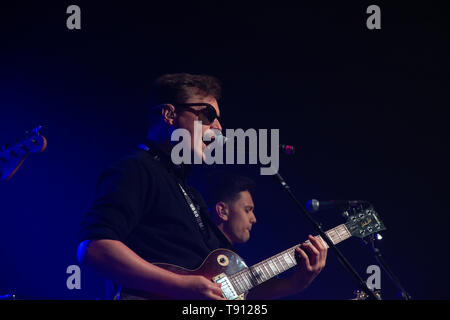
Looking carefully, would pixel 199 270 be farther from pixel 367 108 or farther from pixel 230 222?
pixel 367 108

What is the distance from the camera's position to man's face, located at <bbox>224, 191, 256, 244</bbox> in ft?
13.7

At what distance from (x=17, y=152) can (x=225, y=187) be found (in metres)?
1.85

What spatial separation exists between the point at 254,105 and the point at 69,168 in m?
1.93

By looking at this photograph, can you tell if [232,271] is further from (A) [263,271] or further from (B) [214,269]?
(A) [263,271]

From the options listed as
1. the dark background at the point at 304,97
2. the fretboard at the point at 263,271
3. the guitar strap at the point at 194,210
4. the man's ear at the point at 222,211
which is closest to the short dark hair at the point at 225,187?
the man's ear at the point at 222,211

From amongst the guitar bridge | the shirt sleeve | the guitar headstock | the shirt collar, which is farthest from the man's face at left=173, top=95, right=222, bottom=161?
the guitar headstock

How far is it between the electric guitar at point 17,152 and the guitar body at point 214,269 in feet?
6.35

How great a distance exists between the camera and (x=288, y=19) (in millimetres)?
4727

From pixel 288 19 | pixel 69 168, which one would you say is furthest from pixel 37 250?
pixel 288 19

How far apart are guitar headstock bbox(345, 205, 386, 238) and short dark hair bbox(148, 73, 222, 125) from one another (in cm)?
138

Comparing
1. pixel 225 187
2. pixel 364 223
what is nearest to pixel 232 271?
pixel 364 223

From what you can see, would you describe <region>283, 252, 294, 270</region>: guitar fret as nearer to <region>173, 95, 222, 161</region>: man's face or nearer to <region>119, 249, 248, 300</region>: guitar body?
<region>119, 249, 248, 300</region>: guitar body

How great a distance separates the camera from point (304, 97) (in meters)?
4.73
